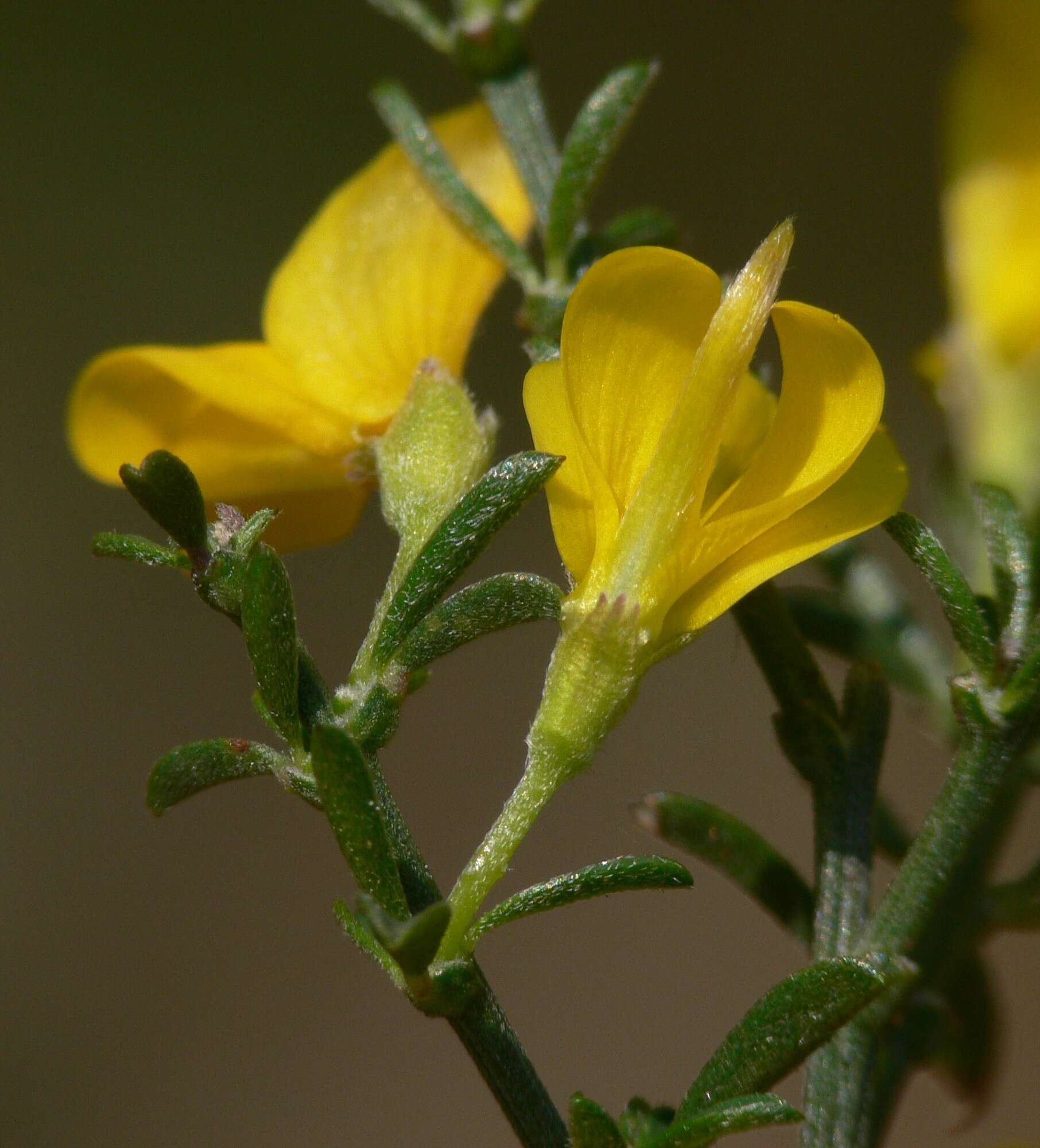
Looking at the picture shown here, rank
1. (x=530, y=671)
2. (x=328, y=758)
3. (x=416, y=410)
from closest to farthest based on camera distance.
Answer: (x=328, y=758)
(x=416, y=410)
(x=530, y=671)

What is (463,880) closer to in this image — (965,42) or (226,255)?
(965,42)

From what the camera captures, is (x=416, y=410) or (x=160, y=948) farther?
(x=160, y=948)

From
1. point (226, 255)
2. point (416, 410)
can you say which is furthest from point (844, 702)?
point (226, 255)

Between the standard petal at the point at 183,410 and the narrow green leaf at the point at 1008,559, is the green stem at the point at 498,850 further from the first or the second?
the standard petal at the point at 183,410

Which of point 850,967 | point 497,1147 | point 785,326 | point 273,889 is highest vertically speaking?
point 785,326

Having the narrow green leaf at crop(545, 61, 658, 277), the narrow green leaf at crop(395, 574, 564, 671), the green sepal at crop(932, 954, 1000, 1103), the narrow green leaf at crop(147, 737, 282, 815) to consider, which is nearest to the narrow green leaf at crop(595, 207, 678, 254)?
the narrow green leaf at crop(545, 61, 658, 277)

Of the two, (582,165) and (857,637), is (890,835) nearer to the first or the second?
(857,637)

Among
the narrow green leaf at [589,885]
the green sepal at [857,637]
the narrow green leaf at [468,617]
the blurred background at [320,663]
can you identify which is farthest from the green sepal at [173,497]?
the blurred background at [320,663]
